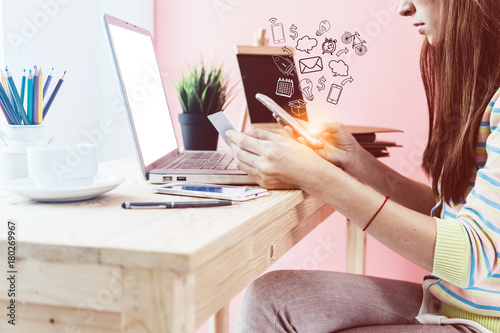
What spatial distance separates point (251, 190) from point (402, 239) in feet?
0.76

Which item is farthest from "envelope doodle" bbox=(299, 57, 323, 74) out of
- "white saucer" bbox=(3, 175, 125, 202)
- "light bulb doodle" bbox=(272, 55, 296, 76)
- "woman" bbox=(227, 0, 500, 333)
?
"white saucer" bbox=(3, 175, 125, 202)

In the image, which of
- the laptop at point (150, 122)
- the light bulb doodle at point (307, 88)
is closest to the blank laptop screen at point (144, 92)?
the laptop at point (150, 122)

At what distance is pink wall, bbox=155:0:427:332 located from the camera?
1805 millimetres

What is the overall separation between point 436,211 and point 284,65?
0.83m

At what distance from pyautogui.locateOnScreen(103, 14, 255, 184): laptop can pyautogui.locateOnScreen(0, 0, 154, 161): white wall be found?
325 millimetres

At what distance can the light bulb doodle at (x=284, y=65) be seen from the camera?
1.61m

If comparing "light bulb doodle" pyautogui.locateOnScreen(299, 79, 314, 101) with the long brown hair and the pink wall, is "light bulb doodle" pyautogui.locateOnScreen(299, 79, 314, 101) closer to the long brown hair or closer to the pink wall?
the pink wall

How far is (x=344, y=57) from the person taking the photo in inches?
74.0

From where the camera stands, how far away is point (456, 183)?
2.64ft

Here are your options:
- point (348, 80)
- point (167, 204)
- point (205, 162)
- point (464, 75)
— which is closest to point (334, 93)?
point (348, 80)

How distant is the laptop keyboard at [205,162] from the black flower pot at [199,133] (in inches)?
5.0

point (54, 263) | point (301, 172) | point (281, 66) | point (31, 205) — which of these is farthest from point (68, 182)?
point (281, 66)

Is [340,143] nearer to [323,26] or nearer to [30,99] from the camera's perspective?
[30,99]

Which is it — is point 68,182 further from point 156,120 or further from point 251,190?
point 156,120
